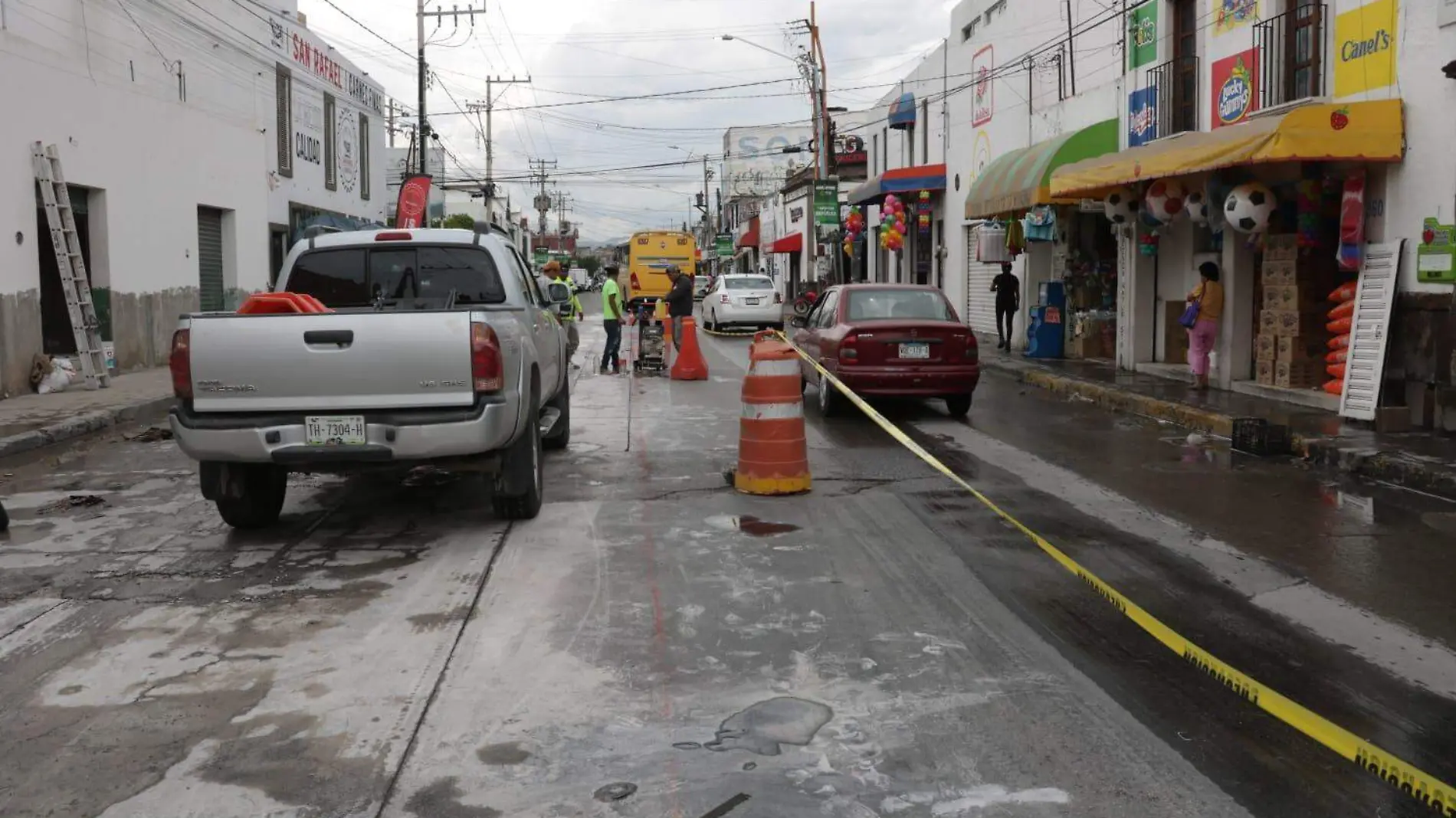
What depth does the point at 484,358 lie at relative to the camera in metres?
7.24

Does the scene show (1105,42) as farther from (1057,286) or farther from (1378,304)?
(1378,304)

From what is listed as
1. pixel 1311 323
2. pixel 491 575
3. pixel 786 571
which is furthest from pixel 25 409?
pixel 1311 323

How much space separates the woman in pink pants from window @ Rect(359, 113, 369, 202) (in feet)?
82.8

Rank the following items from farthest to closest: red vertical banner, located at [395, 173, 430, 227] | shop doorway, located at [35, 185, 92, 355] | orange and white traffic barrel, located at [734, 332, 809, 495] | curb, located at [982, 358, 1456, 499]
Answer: red vertical banner, located at [395, 173, 430, 227] < shop doorway, located at [35, 185, 92, 355] < curb, located at [982, 358, 1456, 499] < orange and white traffic barrel, located at [734, 332, 809, 495]

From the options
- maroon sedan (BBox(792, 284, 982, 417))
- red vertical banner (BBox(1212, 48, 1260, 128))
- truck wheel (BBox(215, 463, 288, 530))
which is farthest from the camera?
red vertical banner (BBox(1212, 48, 1260, 128))

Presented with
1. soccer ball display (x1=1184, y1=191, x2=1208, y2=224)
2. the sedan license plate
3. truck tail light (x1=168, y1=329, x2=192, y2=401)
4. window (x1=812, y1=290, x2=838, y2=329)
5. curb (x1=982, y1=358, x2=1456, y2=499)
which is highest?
soccer ball display (x1=1184, y1=191, x2=1208, y2=224)

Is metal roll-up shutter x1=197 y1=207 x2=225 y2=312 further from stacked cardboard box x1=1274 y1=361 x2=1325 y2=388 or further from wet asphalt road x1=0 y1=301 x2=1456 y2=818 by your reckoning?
stacked cardboard box x1=1274 y1=361 x2=1325 y2=388

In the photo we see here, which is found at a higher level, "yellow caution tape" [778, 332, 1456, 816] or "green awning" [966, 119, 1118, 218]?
"green awning" [966, 119, 1118, 218]

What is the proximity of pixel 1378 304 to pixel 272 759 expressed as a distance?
1234 centimetres

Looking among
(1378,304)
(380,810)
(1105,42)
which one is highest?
(1105,42)

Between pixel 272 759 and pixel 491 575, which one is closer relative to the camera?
pixel 272 759

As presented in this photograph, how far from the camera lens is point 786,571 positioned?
6.85 meters

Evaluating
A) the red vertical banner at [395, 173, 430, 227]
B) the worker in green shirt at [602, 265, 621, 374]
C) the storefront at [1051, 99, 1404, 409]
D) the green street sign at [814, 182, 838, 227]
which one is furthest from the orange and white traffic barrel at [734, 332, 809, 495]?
the green street sign at [814, 182, 838, 227]

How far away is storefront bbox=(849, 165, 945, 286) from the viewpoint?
33250mm
